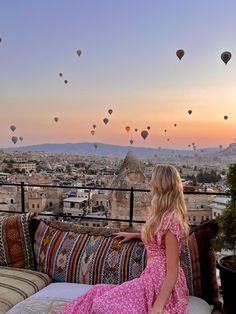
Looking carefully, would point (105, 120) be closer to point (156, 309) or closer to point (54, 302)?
point (54, 302)

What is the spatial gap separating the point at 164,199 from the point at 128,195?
80.2 inches

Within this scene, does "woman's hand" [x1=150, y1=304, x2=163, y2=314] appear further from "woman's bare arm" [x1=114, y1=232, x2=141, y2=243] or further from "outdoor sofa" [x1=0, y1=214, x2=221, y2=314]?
"woman's bare arm" [x1=114, y1=232, x2=141, y2=243]

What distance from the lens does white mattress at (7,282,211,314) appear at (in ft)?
6.25

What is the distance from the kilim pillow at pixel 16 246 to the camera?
257 centimetres

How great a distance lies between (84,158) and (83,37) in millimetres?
2701

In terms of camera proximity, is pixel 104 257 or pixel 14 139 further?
pixel 14 139

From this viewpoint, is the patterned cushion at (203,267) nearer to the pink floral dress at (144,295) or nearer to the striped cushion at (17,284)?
the pink floral dress at (144,295)

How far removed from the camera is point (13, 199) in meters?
4.39

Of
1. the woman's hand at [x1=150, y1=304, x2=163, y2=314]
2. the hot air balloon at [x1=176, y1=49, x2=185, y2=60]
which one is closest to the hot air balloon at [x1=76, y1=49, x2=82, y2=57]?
the hot air balloon at [x1=176, y1=49, x2=185, y2=60]

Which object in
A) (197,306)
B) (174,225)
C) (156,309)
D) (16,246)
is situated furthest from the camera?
(16,246)

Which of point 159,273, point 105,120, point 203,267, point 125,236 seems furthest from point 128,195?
point 105,120

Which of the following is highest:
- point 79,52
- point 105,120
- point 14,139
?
point 79,52

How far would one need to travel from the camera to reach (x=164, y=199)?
1.82 m

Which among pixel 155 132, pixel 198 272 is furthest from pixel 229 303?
pixel 155 132
